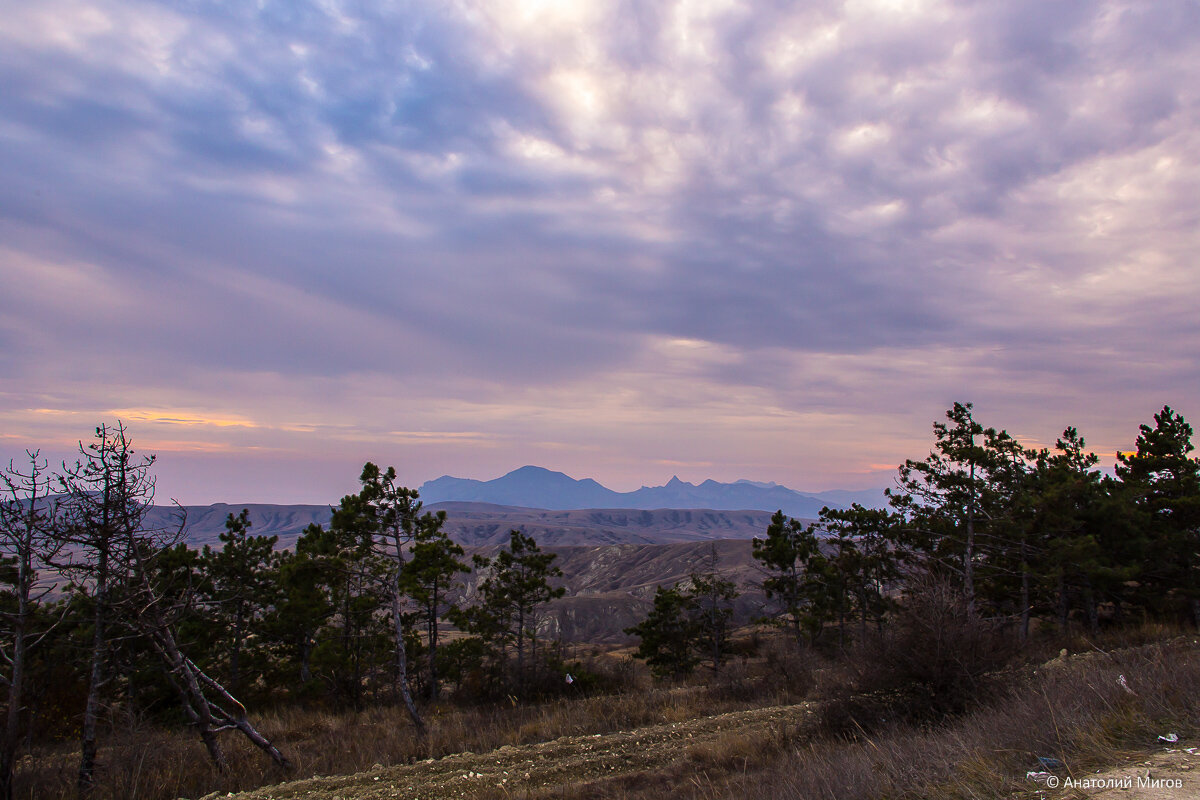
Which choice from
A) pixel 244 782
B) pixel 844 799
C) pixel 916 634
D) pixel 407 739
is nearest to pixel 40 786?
pixel 244 782

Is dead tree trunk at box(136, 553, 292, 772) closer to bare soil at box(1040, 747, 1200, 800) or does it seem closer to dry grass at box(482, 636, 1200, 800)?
dry grass at box(482, 636, 1200, 800)

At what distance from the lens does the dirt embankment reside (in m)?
8.21

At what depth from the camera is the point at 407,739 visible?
12273 mm

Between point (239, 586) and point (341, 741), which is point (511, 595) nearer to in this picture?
point (239, 586)

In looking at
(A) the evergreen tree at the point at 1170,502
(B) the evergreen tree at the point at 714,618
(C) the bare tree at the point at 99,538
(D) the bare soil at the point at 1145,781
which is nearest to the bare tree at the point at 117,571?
(C) the bare tree at the point at 99,538

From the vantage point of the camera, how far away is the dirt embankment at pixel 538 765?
323 inches

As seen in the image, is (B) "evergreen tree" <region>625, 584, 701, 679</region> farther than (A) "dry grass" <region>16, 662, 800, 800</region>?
Yes

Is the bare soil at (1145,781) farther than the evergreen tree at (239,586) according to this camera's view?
No

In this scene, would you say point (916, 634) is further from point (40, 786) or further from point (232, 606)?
point (232, 606)

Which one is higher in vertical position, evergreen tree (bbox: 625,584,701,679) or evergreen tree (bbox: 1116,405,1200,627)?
evergreen tree (bbox: 1116,405,1200,627)

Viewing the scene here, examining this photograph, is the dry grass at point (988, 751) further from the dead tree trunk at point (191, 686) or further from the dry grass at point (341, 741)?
the dead tree trunk at point (191, 686)

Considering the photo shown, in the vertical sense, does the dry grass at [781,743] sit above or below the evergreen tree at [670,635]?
above

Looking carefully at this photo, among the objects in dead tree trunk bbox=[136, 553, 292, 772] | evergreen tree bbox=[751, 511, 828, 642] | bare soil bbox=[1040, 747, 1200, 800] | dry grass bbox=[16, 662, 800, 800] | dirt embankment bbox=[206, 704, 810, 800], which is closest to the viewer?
bare soil bbox=[1040, 747, 1200, 800]

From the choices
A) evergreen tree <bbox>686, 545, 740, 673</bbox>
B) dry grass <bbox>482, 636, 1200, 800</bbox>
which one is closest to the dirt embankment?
dry grass <bbox>482, 636, 1200, 800</bbox>
